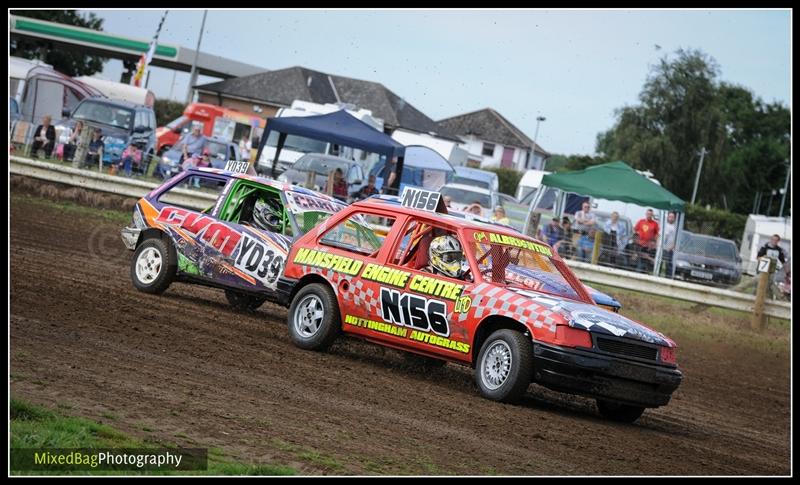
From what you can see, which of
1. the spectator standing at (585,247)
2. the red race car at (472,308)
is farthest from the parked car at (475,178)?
the red race car at (472,308)

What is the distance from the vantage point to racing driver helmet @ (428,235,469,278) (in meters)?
9.83

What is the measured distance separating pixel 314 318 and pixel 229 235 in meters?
2.08

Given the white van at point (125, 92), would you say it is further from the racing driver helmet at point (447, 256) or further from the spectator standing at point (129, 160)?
the racing driver helmet at point (447, 256)

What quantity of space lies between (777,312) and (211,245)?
36.9 feet

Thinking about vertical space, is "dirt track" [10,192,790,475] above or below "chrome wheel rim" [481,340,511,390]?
below

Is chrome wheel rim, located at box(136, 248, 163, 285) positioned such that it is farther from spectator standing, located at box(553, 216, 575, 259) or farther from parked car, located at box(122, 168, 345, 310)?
spectator standing, located at box(553, 216, 575, 259)

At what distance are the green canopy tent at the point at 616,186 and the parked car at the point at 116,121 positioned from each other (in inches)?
429

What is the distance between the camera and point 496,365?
29.7ft

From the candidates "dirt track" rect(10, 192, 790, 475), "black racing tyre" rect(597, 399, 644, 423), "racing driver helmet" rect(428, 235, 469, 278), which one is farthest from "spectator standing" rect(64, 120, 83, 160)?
"black racing tyre" rect(597, 399, 644, 423)

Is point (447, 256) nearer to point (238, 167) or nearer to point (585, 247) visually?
point (238, 167)

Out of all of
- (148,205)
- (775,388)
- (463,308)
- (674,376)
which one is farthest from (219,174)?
(775,388)

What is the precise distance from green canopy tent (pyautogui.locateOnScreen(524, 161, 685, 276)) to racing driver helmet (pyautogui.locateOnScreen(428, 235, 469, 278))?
14.0 metres

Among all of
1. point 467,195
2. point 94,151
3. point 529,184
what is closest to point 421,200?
point 94,151

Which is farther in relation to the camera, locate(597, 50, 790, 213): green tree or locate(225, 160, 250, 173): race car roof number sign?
locate(597, 50, 790, 213): green tree
